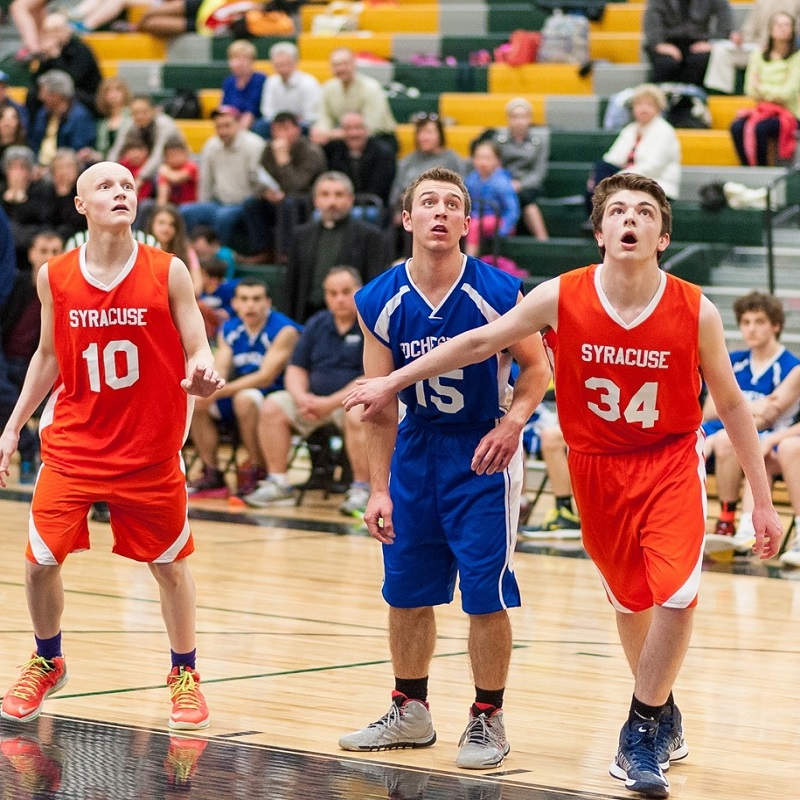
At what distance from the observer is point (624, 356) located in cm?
432

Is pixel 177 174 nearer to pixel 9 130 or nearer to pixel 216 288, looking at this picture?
pixel 9 130

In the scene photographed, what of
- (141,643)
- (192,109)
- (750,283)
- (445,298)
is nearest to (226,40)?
(192,109)

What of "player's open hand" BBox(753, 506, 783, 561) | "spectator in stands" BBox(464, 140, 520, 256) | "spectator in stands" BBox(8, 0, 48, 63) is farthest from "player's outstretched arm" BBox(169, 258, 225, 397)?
"spectator in stands" BBox(8, 0, 48, 63)

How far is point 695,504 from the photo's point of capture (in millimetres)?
4344

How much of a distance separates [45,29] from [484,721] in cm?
1275

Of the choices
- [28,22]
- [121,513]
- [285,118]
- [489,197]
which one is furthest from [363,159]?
[121,513]

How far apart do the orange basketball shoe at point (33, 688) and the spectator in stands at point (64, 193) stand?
7.55m

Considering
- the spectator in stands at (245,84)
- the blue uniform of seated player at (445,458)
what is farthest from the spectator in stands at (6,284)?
the blue uniform of seated player at (445,458)

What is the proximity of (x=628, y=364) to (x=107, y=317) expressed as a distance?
5.16 ft

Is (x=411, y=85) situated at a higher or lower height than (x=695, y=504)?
higher

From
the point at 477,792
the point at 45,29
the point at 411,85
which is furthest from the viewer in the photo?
the point at 45,29

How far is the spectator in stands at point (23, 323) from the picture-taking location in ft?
34.6

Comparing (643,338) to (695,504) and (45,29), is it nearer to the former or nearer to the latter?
(695,504)

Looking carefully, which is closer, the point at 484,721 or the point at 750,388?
the point at 484,721
